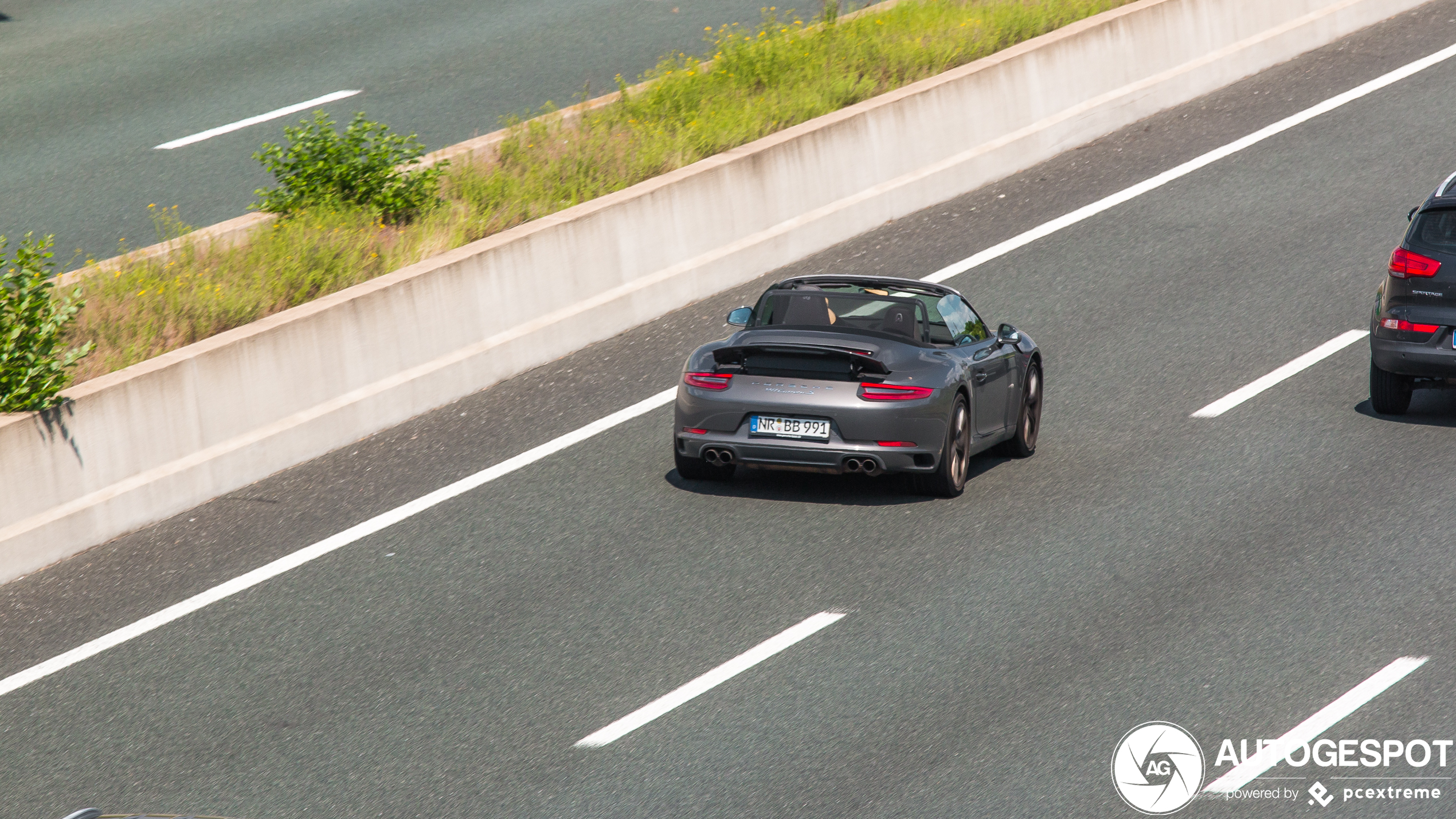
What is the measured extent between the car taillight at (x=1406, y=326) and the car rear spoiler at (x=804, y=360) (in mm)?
4246

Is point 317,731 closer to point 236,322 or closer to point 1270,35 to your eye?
point 236,322

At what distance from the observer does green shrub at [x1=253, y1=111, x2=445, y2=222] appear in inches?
619

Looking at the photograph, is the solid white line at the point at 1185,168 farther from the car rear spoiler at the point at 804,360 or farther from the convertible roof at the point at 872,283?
the car rear spoiler at the point at 804,360

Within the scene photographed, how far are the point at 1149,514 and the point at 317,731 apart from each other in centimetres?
554

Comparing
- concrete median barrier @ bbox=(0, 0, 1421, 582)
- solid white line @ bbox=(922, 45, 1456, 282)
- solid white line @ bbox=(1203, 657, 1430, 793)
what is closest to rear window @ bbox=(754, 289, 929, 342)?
concrete median barrier @ bbox=(0, 0, 1421, 582)

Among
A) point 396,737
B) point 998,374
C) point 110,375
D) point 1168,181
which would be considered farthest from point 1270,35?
point 396,737

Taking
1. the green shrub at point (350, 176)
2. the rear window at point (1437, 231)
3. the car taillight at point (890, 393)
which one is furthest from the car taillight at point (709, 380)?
the rear window at point (1437, 231)

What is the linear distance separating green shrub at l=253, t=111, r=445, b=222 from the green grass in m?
0.25

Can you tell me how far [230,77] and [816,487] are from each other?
43.2 ft

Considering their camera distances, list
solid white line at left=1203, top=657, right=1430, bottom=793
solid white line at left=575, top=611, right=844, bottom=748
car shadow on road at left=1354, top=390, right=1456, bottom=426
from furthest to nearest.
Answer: car shadow on road at left=1354, top=390, right=1456, bottom=426
solid white line at left=575, top=611, right=844, bottom=748
solid white line at left=1203, top=657, right=1430, bottom=793

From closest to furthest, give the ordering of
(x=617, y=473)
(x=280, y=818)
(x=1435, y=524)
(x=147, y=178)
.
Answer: (x=280, y=818), (x=1435, y=524), (x=617, y=473), (x=147, y=178)

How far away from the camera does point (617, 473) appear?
12.4m

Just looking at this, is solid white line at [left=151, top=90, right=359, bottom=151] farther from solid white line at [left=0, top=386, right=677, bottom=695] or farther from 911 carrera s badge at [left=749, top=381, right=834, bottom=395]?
911 carrera s badge at [left=749, top=381, right=834, bottom=395]

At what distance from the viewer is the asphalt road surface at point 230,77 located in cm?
1803
